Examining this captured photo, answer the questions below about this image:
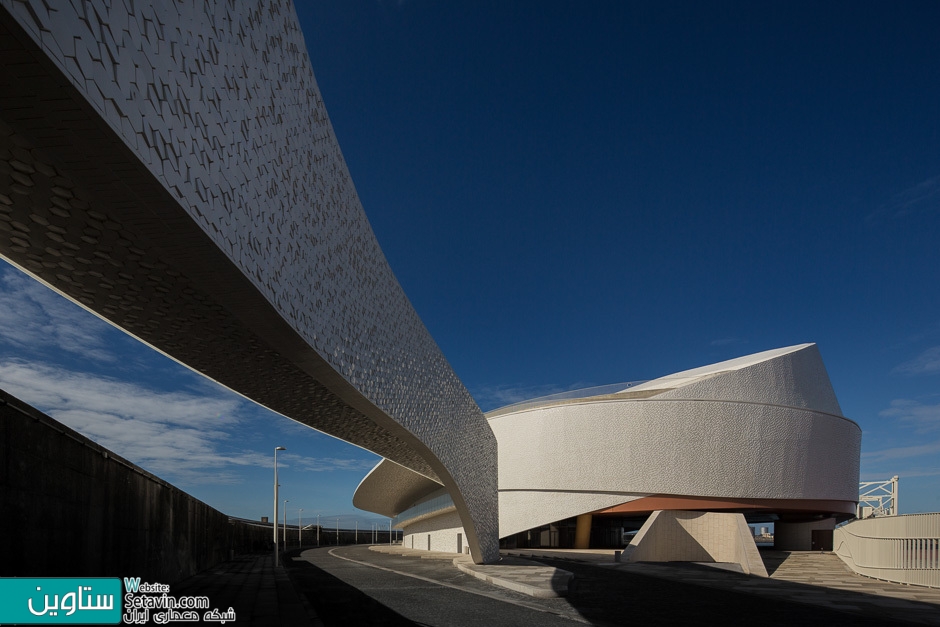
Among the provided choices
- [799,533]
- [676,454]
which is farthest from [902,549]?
[799,533]

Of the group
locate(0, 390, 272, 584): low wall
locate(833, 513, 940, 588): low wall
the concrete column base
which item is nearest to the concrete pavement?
locate(833, 513, 940, 588): low wall

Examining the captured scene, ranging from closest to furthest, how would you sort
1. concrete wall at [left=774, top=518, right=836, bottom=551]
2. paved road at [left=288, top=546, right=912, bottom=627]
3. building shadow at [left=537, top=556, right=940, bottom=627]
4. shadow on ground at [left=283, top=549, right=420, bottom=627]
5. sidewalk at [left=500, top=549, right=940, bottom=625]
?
→ shadow on ground at [left=283, top=549, right=420, bottom=627], paved road at [left=288, top=546, right=912, bottom=627], building shadow at [left=537, top=556, right=940, bottom=627], sidewalk at [left=500, top=549, right=940, bottom=625], concrete wall at [left=774, top=518, right=836, bottom=551]

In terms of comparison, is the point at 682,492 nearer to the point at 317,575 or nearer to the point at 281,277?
the point at 317,575

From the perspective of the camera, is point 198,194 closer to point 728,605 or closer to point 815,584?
point 728,605

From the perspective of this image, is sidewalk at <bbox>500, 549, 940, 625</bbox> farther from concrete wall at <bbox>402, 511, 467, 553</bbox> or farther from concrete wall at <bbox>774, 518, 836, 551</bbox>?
concrete wall at <bbox>774, 518, 836, 551</bbox>

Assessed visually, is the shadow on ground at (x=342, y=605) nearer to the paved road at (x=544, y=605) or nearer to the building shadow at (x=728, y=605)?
the paved road at (x=544, y=605)

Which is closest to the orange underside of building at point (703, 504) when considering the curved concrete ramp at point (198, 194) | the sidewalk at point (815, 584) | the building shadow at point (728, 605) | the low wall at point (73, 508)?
the sidewalk at point (815, 584)

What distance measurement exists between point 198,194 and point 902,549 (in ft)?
60.9

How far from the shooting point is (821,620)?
1094 centimetres

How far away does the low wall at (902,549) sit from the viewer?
15.3 metres

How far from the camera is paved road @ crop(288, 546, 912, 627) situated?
10539 mm

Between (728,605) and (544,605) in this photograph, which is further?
(728,605)

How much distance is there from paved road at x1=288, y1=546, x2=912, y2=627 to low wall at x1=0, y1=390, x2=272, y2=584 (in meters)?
3.32

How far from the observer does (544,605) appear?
478 inches
